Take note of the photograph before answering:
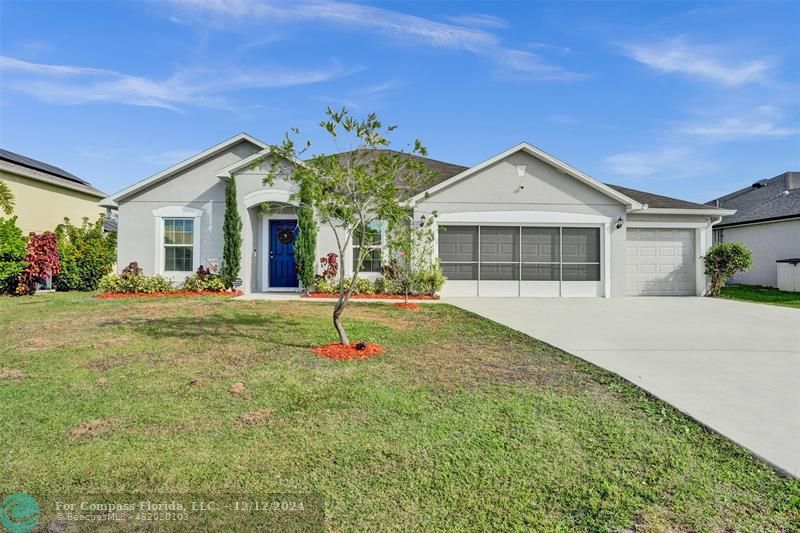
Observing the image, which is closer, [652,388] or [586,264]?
[652,388]

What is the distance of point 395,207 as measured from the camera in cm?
579

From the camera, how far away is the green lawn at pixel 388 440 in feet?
7.94

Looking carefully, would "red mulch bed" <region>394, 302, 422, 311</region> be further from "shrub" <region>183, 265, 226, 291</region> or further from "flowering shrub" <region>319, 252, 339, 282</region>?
"shrub" <region>183, 265, 226, 291</region>

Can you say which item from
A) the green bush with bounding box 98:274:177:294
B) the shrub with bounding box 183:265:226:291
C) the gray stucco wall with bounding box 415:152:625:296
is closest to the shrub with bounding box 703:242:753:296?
the gray stucco wall with bounding box 415:152:625:296

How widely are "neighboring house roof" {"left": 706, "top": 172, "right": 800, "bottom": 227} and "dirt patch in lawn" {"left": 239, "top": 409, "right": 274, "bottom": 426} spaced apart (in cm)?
2289

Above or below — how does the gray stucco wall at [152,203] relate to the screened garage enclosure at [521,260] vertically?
above

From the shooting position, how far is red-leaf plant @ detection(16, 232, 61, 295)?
1331 centimetres

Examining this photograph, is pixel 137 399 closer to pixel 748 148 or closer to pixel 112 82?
pixel 112 82

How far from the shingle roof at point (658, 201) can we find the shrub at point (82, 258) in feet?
68.8

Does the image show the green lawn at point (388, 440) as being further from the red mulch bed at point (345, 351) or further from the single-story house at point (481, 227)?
the single-story house at point (481, 227)

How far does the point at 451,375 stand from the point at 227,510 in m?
2.98

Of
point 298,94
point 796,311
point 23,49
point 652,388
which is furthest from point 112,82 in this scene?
point 796,311

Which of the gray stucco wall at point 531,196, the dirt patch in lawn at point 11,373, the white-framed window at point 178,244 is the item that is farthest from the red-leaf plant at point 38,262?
the gray stucco wall at point 531,196

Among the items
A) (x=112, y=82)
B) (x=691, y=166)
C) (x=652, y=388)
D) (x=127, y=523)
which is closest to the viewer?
(x=127, y=523)
